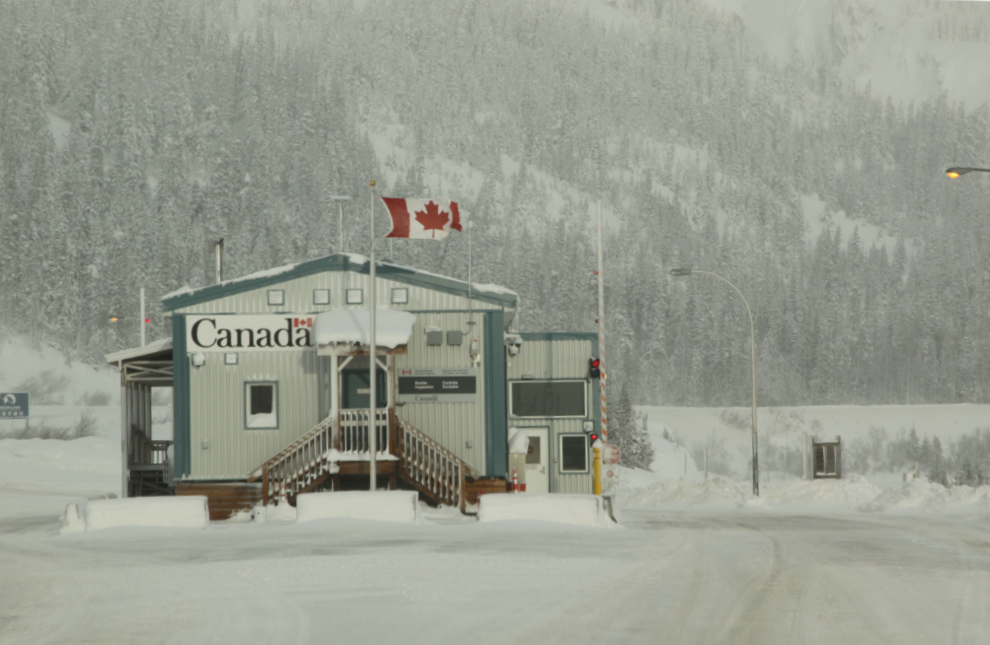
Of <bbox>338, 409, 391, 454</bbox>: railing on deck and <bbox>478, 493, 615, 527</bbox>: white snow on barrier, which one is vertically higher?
<bbox>338, 409, 391, 454</bbox>: railing on deck

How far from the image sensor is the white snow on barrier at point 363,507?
19.8m

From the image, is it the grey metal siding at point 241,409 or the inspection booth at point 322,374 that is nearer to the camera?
the inspection booth at point 322,374

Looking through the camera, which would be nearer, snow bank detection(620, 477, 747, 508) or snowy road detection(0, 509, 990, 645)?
snowy road detection(0, 509, 990, 645)

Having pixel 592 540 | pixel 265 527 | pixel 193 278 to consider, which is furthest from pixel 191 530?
pixel 193 278

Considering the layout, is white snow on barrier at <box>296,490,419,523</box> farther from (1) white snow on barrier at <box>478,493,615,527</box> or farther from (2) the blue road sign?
(2) the blue road sign

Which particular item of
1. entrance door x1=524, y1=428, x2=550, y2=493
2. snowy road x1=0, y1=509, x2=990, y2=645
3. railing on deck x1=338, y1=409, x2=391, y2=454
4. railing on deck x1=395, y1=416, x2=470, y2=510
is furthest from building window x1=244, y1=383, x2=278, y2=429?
entrance door x1=524, y1=428, x2=550, y2=493

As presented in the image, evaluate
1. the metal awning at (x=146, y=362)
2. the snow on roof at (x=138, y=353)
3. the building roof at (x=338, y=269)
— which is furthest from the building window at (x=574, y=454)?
the snow on roof at (x=138, y=353)

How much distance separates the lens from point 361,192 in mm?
180625

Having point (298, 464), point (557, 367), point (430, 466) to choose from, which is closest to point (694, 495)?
point (557, 367)

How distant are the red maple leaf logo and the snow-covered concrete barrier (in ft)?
28.3

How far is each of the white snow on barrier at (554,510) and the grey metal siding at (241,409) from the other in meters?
8.13

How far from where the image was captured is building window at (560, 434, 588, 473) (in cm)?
3441

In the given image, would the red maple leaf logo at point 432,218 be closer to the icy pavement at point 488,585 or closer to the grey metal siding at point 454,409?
the grey metal siding at point 454,409

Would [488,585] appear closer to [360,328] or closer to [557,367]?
[360,328]
